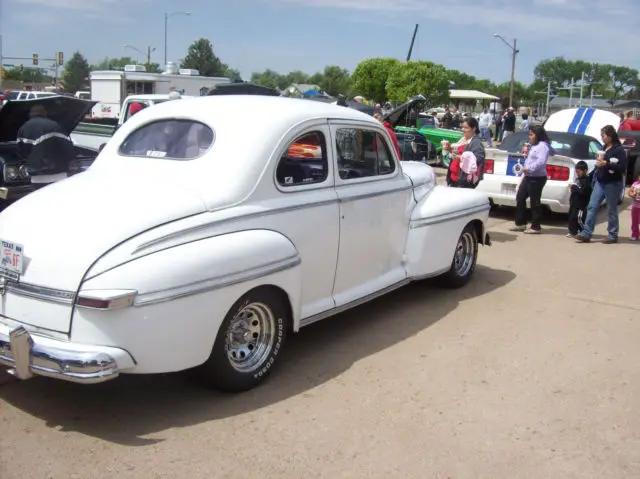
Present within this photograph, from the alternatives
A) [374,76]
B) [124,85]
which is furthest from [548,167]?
[374,76]

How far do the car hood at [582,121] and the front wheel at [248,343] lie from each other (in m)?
12.5

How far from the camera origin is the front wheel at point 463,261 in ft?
21.8

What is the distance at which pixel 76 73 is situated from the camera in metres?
116

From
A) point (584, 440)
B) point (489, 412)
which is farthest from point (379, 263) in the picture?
point (584, 440)

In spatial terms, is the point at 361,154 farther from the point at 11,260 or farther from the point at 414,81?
the point at 414,81

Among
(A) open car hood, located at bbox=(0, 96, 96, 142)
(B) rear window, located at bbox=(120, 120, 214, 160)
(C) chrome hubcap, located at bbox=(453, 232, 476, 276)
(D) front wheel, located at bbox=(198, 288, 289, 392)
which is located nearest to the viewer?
(D) front wheel, located at bbox=(198, 288, 289, 392)

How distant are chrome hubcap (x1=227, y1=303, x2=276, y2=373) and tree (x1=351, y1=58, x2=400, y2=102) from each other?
163 feet

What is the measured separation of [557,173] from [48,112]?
24.9ft

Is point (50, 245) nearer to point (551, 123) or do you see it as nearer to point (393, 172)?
point (393, 172)

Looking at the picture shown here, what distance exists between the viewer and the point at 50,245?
359cm

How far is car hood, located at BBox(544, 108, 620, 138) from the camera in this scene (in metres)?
15.2

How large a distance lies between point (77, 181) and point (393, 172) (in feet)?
8.69

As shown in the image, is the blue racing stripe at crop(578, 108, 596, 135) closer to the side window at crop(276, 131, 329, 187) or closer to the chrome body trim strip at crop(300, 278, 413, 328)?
the chrome body trim strip at crop(300, 278, 413, 328)

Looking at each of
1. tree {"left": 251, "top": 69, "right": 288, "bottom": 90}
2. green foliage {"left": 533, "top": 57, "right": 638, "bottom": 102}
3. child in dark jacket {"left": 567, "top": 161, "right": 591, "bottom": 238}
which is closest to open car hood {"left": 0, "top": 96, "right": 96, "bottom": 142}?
child in dark jacket {"left": 567, "top": 161, "right": 591, "bottom": 238}
